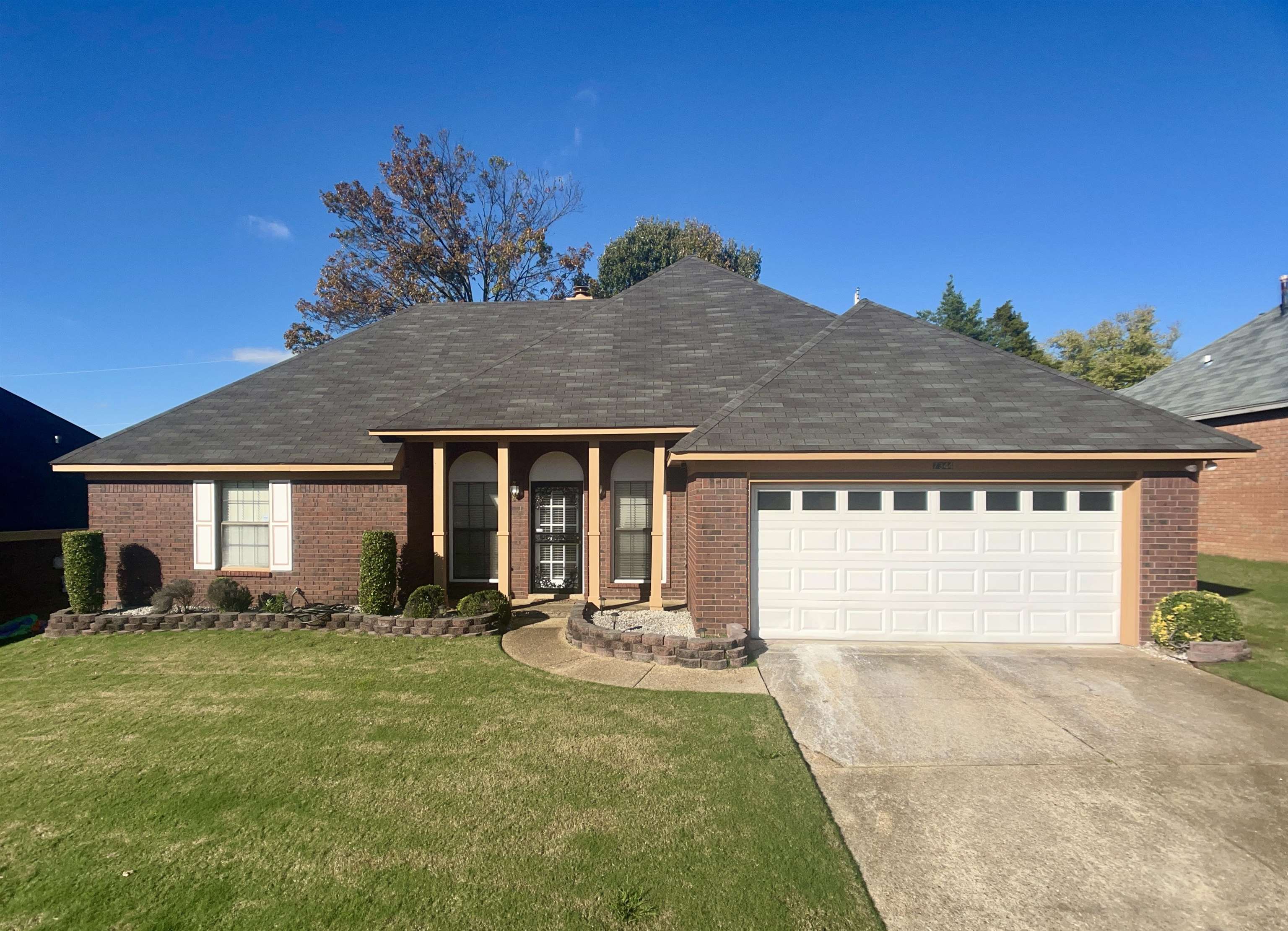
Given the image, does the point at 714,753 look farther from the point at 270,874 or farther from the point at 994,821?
the point at 270,874

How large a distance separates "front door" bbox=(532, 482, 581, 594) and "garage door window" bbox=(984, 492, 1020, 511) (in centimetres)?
681

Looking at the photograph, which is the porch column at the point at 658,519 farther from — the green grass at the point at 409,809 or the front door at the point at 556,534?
the green grass at the point at 409,809

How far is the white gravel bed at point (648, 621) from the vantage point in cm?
837

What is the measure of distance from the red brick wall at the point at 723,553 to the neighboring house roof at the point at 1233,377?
15404 mm

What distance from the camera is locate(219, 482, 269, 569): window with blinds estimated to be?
1036 centimetres

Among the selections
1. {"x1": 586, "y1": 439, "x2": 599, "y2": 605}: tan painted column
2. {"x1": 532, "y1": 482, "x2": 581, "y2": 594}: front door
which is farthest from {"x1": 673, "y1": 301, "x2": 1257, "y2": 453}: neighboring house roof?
{"x1": 532, "y1": 482, "x2": 581, "y2": 594}: front door

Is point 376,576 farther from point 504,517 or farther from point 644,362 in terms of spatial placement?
point 644,362

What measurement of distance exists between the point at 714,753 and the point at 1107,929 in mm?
2605

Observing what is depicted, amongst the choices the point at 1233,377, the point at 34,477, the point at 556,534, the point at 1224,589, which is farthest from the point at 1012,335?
the point at 34,477

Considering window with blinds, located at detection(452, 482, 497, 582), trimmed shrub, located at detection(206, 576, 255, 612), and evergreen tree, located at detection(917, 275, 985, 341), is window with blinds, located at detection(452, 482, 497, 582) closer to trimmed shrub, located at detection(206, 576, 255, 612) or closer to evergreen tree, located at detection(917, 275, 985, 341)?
trimmed shrub, located at detection(206, 576, 255, 612)

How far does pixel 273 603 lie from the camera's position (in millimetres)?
9609

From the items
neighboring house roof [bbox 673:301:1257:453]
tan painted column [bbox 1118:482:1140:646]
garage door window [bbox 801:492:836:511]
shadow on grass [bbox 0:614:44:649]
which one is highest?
neighboring house roof [bbox 673:301:1257:453]

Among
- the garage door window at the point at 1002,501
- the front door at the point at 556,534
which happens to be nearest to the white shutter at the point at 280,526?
the front door at the point at 556,534

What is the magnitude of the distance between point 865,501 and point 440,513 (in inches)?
278
